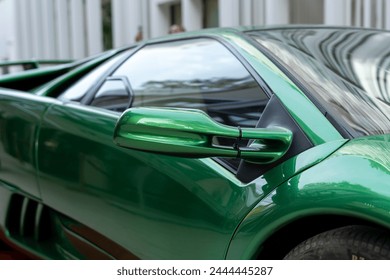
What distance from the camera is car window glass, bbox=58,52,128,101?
266cm

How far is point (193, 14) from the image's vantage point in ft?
37.0

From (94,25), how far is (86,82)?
12.8 meters

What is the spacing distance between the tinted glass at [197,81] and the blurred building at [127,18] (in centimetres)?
501

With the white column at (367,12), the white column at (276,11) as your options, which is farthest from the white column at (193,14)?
the white column at (367,12)

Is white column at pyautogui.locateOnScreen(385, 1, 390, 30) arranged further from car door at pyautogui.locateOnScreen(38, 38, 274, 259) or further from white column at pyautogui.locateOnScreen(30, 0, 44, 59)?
white column at pyautogui.locateOnScreen(30, 0, 44, 59)

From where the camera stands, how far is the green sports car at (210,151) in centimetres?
145

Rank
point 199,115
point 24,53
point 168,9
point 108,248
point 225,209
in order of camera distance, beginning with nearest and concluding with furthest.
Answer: point 199,115
point 225,209
point 108,248
point 168,9
point 24,53

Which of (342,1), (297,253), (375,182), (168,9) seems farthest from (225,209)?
(168,9)

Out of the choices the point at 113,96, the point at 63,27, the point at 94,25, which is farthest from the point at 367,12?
the point at 63,27

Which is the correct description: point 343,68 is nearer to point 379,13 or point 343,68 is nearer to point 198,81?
point 198,81

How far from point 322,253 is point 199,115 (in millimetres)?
450

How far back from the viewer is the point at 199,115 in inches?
58.1

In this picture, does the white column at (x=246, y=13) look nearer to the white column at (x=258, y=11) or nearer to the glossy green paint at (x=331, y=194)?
the white column at (x=258, y=11)
